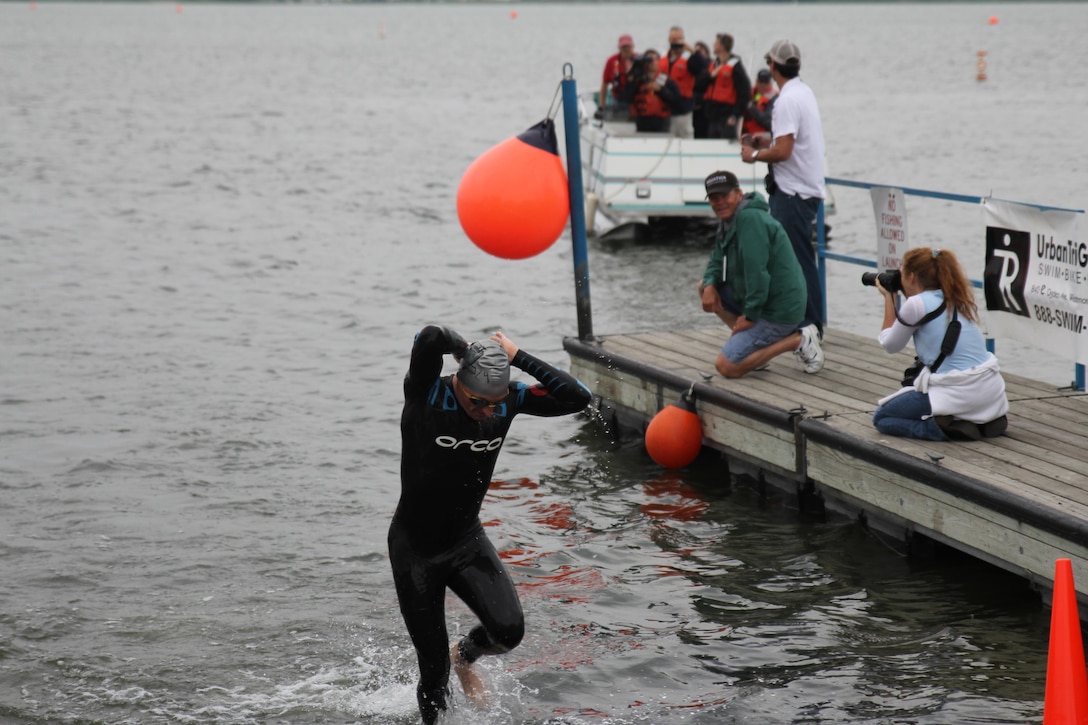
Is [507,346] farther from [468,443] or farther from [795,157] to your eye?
[795,157]

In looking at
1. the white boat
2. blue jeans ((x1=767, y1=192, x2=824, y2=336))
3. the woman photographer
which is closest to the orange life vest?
the white boat

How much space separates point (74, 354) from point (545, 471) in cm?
703

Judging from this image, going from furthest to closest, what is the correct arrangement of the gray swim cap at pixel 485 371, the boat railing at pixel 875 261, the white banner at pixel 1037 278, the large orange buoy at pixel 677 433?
the large orange buoy at pixel 677 433, the boat railing at pixel 875 261, the white banner at pixel 1037 278, the gray swim cap at pixel 485 371

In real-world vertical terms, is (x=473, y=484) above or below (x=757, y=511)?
above

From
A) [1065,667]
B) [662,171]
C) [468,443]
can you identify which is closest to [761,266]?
[468,443]

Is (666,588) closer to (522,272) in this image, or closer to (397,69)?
(522,272)

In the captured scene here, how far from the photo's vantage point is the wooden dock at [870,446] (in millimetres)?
7543

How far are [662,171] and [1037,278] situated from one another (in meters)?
11.5

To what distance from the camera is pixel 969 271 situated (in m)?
19.8

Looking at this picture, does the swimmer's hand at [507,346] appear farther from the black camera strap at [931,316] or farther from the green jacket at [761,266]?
the green jacket at [761,266]

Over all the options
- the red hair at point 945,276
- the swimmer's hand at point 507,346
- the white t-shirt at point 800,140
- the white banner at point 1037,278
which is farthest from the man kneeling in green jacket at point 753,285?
the swimmer's hand at point 507,346

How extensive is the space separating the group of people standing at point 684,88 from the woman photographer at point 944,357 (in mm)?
11936

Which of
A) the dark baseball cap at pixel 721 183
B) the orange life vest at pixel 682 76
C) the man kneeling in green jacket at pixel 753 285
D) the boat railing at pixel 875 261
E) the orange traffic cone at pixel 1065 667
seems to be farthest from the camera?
the orange life vest at pixel 682 76

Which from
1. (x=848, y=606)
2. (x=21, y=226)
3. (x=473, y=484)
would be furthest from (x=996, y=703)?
(x=21, y=226)
